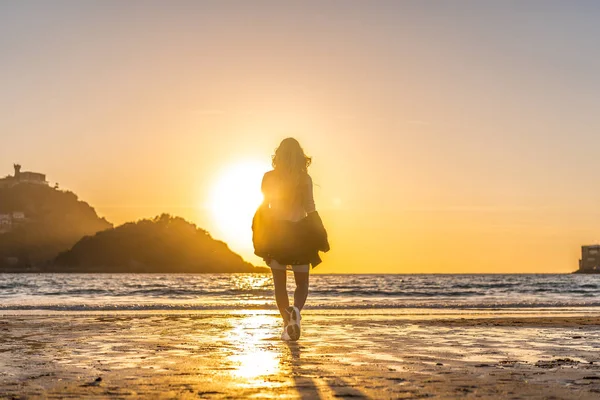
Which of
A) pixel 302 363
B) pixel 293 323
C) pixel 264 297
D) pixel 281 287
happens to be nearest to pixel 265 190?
pixel 281 287

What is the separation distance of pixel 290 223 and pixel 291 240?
0.71ft

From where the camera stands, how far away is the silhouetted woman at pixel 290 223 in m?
8.27

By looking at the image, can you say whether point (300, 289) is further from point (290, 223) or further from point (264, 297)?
point (264, 297)

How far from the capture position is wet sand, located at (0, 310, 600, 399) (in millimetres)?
4801

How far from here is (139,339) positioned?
8961mm

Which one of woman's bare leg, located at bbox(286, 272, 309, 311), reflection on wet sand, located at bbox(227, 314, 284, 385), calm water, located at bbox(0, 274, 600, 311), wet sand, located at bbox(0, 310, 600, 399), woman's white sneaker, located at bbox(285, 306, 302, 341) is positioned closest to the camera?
wet sand, located at bbox(0, 310, 600, 399)

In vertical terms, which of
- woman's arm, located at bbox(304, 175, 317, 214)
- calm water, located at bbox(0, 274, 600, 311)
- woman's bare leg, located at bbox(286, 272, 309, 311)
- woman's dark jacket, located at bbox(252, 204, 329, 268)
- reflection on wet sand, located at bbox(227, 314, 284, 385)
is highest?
woman's arm, located at bbox(304, 175, 317, 214)

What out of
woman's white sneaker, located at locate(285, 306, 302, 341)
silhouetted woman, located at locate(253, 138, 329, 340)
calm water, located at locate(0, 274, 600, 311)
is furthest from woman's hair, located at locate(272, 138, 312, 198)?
calm water, located at locate(0, 274, 600, 311)

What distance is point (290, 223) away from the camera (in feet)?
27.4

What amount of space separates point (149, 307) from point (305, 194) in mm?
13657

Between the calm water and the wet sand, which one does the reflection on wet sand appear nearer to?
the wet sand

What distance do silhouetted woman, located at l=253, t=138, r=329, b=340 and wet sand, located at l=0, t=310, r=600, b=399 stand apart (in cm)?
89

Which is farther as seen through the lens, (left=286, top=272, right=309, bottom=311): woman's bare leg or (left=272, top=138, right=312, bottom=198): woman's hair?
(left=286, top=272, right=309, bottom=311): woman's bare leg

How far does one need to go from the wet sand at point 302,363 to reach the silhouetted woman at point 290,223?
2.92 feet
